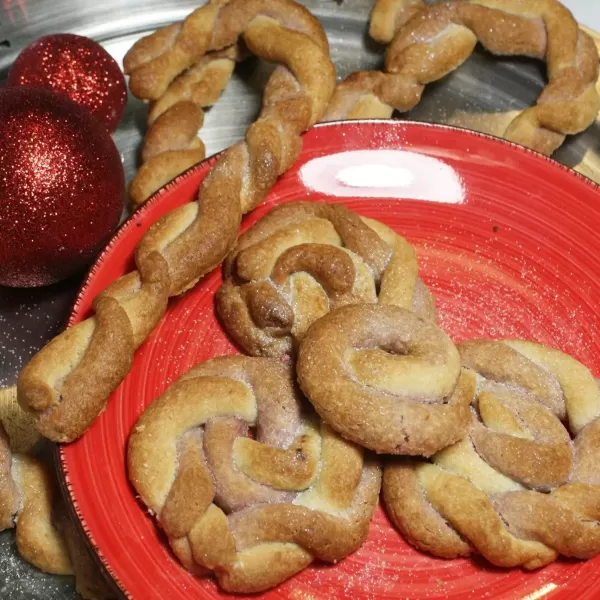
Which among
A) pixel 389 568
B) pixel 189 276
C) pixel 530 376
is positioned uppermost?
pixel 189 276

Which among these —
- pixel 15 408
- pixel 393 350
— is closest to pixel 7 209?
pixel 15 408

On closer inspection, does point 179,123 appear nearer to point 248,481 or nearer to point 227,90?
point 227,90

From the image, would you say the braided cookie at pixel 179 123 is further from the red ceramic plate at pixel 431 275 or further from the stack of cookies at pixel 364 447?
the stack of cookies at pixel 364 447

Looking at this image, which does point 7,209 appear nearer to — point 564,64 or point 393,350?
point 393,350

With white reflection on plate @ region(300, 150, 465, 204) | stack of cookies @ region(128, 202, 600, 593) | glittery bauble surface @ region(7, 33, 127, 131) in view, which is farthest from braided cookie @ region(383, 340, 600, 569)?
glittery bauble surface @ region(7, 33, 127, 131)

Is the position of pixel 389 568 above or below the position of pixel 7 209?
below

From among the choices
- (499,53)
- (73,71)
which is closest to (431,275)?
(499,53)

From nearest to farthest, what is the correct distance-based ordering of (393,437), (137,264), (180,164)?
(393,437) → (137,264) → (180,164)
